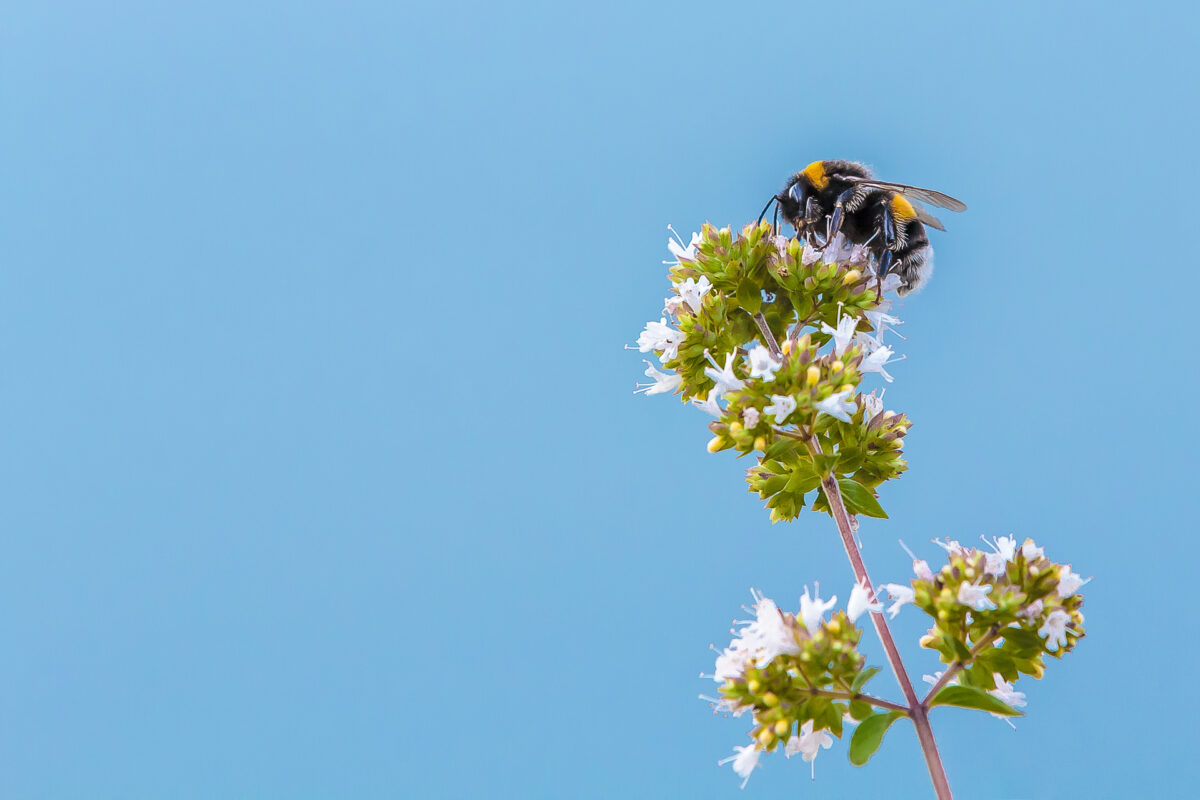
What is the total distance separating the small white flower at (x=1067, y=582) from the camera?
301 centimetres

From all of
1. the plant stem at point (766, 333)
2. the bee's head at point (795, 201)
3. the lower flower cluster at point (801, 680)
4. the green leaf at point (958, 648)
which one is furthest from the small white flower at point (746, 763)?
the bee's head at point (795, 201)

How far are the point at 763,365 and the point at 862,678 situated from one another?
103 cm

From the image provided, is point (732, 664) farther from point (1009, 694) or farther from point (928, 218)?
point (928, 218)

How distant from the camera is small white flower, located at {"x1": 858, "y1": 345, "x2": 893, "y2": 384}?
11.7 feet

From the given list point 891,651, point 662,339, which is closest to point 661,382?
point 662,339

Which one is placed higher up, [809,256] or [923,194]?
[923,194]

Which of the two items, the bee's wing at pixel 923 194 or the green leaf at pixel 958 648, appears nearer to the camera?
the green leaf at pixel 958 648

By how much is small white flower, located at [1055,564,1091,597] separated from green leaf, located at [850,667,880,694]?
2.00ft

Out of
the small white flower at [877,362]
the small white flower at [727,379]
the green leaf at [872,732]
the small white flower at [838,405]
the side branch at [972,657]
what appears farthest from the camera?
the small white flower at [877,362]

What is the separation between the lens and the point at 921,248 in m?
4.25

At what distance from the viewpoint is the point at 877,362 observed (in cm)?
362

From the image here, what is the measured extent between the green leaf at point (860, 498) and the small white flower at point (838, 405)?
0.29m

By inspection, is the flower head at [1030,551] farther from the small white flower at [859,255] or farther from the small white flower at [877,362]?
the small white flower at [859,255]

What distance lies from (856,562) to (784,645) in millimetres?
345
